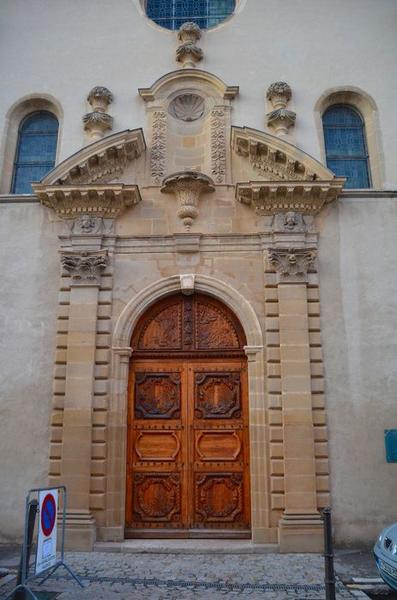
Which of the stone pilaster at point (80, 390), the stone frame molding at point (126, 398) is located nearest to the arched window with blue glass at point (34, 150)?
the stone pilaster at point (80, 390)

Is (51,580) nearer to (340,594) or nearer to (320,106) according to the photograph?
(340,594)

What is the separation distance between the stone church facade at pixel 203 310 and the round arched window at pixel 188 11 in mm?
1291

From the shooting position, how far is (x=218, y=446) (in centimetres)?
907

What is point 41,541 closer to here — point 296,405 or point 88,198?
point 296,405

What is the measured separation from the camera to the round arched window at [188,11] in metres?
11.9

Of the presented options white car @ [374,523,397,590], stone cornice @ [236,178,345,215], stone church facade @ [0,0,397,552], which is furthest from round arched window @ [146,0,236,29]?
white car @ [374,523,397,590]

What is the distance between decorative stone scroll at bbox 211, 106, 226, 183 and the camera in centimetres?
1016

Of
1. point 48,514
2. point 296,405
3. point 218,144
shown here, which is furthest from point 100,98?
point 48,514

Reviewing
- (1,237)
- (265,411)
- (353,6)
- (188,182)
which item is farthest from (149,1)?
(265,411)

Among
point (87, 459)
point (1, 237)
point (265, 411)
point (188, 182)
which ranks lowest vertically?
point (87, 459)

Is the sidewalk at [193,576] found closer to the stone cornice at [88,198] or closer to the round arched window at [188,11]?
the stone cornice at [88,198]

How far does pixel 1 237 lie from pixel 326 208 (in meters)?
6.17

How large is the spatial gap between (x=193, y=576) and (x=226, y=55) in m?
9.85

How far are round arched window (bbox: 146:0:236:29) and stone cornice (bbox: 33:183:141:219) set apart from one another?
15.9 feet
